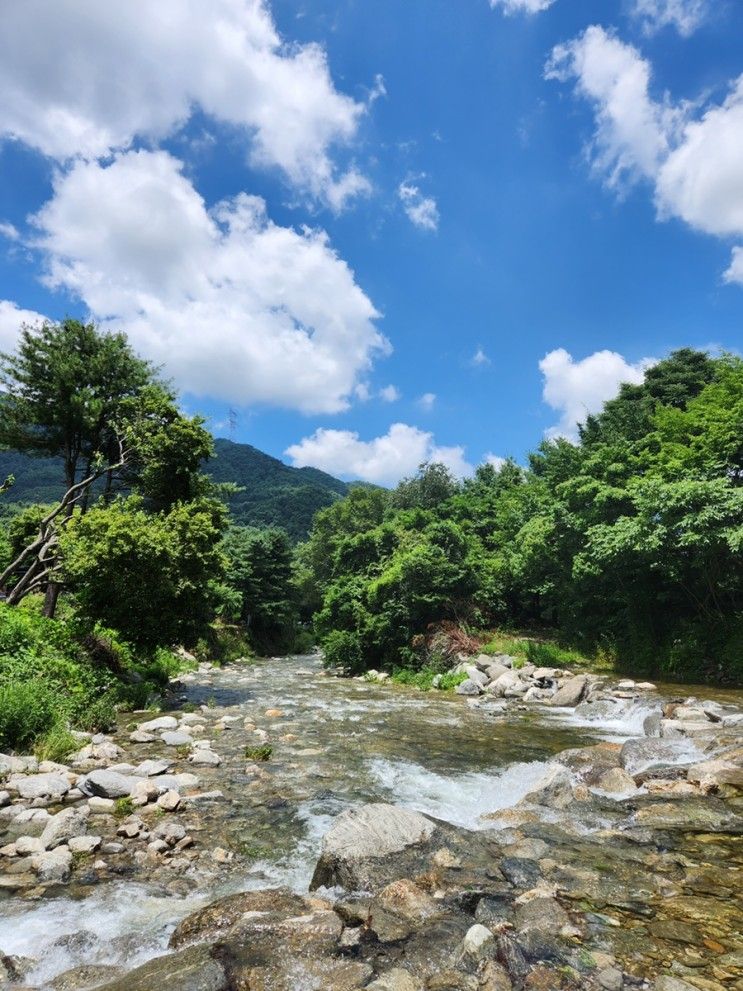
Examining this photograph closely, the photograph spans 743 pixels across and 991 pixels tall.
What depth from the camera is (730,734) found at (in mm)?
12078

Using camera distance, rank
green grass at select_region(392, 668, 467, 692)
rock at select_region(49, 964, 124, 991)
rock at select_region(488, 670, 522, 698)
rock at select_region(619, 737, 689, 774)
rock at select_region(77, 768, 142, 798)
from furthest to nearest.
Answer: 1. green grass at select_region(392, 668, 467, 692)
2. rock at select_region(488, 670, 522, 698)
3. rock at select_region(619, 737, 689, 774)
4. rock at select_region(77, 768, 142, 798)
5. rock at select_region(49, 964, 124, 991)

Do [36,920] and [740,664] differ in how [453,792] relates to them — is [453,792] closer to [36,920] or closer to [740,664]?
[36,920]

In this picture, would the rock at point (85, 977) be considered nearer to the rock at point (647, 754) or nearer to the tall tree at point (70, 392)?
the rock at point (647, 754)

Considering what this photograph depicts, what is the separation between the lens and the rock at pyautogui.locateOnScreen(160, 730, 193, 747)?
1212 cm

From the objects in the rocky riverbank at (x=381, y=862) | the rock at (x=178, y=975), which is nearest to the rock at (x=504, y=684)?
the rocky riverbank at (x=381, y=862)

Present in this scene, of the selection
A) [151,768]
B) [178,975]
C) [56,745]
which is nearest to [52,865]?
[178,975]

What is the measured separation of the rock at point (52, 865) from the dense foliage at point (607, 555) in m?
19.4

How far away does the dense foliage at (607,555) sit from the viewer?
21.0 m

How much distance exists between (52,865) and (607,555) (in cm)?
2075

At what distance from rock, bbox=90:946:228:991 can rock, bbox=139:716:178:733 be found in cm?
932

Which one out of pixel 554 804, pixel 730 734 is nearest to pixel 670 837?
pixel 554 804

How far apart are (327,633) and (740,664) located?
23407 mm

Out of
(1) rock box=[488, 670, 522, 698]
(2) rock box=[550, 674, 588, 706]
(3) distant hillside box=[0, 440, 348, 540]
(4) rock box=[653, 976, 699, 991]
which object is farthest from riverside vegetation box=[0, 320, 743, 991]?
(3) distant hillside box=[0, 440, 348, 540]

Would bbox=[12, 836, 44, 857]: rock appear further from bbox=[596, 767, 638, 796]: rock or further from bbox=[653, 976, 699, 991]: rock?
bbox=[596, 767, 638, 796]: rock
